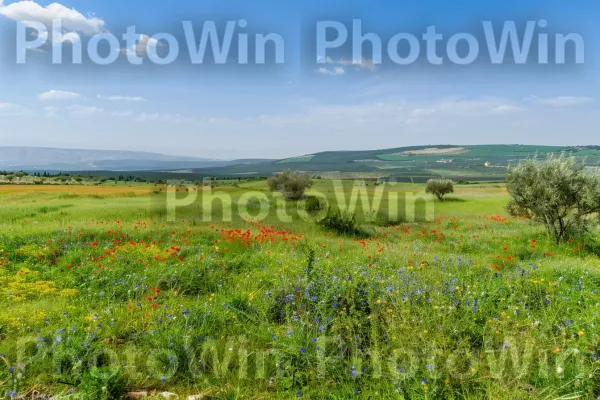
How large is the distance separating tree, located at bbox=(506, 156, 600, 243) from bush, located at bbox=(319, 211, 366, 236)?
26.6 feet

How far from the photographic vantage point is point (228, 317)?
5.94 metres

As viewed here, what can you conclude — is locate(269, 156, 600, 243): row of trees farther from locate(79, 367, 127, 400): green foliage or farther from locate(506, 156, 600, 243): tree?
locate(79, 367, 127, 400): green foliage

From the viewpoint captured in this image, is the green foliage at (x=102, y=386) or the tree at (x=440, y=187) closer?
the green foliage at (x=102, y=386)

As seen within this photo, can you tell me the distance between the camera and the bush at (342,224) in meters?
20.1

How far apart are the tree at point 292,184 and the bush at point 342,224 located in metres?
18.3

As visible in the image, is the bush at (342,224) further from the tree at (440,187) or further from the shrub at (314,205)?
the tree at (440,187)

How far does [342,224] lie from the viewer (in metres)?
20.2

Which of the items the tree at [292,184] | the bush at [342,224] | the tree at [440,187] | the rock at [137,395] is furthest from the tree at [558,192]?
the tree at [440,187]

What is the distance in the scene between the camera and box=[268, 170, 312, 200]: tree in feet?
128

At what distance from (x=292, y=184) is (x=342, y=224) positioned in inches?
770

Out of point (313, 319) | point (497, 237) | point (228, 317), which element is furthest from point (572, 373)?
point (497, 237)

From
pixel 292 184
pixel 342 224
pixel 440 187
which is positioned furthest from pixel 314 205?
pixel 440 187

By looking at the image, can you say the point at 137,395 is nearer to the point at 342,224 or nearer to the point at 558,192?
the point at 342,224

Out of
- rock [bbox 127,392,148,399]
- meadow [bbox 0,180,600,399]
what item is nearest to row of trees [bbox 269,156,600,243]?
meadow [bbox 0,180,600,399]
